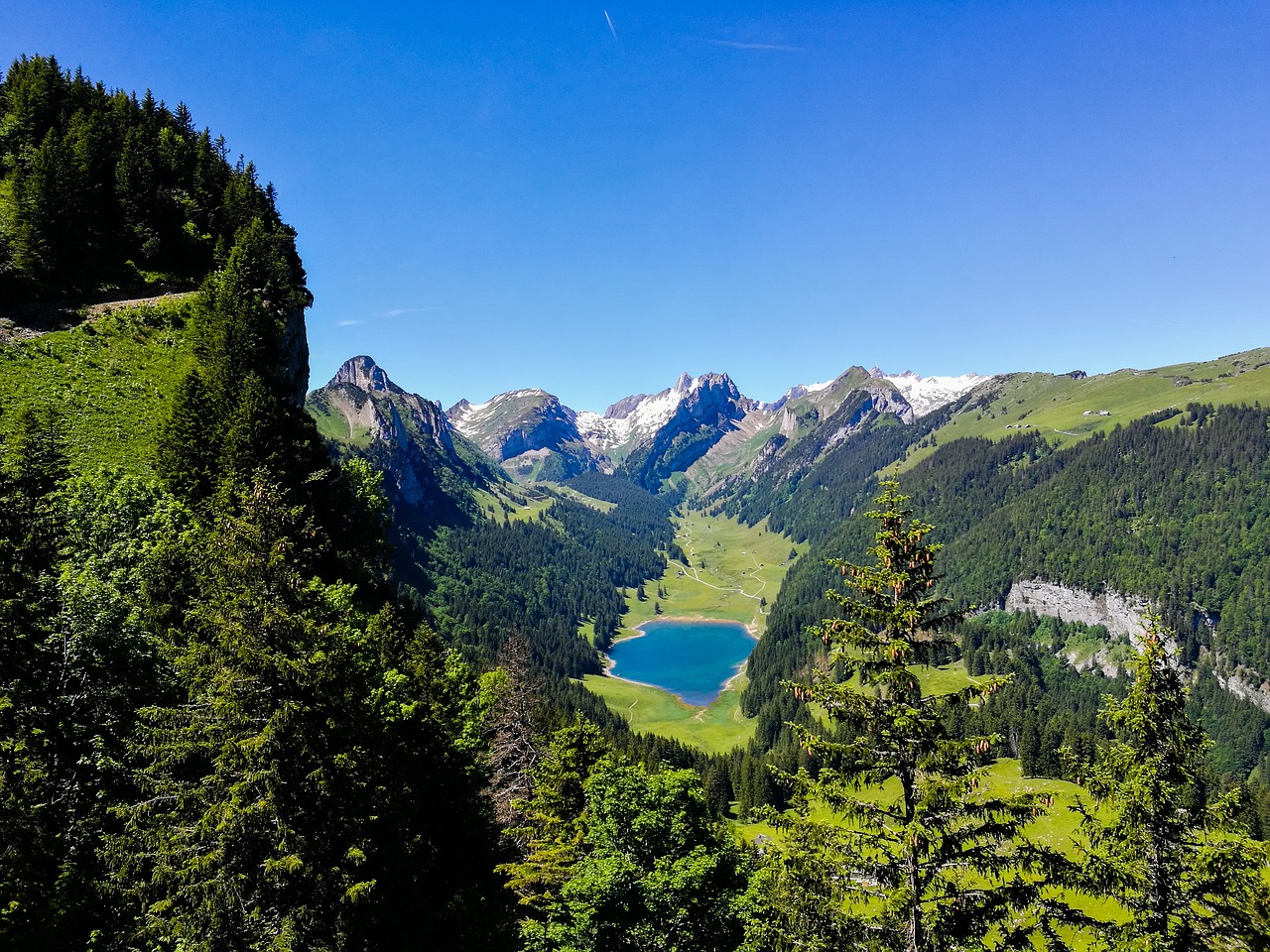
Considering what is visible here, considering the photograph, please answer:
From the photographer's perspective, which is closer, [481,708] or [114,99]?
[481,708]

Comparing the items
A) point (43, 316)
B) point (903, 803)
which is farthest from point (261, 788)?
point (43, 316)

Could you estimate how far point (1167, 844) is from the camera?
1656 centimetres

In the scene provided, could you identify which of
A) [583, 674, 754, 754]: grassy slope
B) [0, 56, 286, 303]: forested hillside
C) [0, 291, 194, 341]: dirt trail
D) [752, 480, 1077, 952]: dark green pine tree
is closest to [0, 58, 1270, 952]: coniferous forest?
[752, 480, 1077, 952]: dark green pine tree

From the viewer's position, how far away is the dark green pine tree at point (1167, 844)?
630 inches

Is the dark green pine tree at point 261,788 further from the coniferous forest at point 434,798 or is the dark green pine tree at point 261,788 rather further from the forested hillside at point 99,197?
the forested hillside at point 99,197

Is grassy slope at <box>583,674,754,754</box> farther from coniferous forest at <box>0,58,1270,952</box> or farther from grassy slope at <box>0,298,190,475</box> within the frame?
coniferous forest at <box>0,58,1270,952</box>

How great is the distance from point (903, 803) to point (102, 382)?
60.7 metres

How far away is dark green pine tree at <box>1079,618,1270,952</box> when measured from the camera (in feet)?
52.5

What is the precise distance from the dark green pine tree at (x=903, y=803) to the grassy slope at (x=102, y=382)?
45.7m

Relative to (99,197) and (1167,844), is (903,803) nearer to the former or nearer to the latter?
(1167,844)

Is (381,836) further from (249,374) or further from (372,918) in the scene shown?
(249,374)

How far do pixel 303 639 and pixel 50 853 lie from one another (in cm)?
882

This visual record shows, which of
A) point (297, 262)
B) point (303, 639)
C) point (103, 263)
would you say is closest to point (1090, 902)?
point (303, 639)

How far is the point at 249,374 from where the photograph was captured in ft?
148
